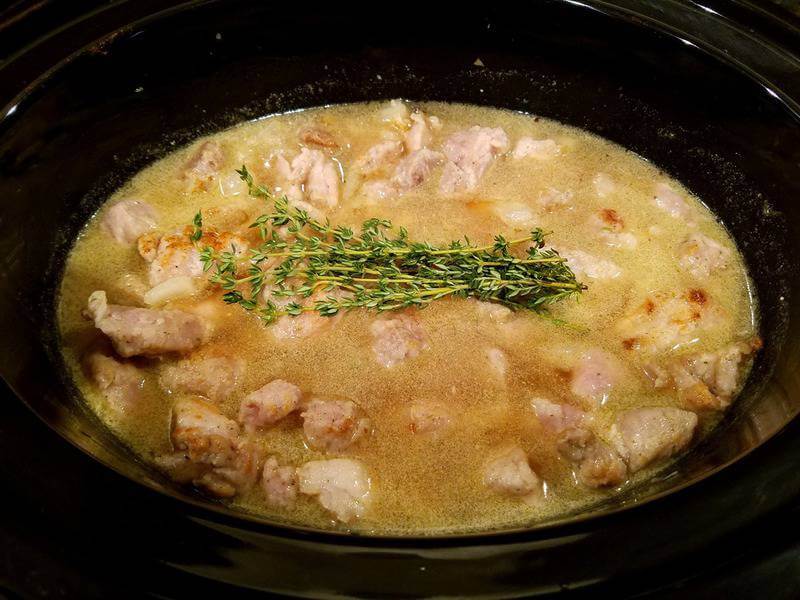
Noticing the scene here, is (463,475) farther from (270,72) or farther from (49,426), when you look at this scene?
(270,72)

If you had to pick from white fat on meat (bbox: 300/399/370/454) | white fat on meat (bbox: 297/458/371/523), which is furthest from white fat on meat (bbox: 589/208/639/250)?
white fat on meat (bbox: 297/458/371/523)

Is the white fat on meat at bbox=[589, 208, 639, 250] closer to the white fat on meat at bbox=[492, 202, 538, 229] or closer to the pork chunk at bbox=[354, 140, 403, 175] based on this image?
the white fat on meat at bbox=[492, 202, 538, 229]

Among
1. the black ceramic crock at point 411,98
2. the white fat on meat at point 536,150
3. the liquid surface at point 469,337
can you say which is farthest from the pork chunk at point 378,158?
the white fat on meat at point 536,150

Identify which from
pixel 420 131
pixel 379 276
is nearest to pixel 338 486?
pixel 379 276

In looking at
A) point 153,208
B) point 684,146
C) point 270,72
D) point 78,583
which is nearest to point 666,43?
point 684,146

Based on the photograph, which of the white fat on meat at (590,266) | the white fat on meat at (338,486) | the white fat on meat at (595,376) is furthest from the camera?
the white fat on meat at (590,266)

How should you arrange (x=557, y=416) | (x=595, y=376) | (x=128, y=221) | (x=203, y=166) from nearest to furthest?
(x=557, y=416), (x=595, y=376), (x=128, y=221), (x=203, y=166)

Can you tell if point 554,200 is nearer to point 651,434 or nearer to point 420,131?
point 420,131

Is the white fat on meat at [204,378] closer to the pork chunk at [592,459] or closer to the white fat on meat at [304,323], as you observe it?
the white fat on meat at [304,323]
